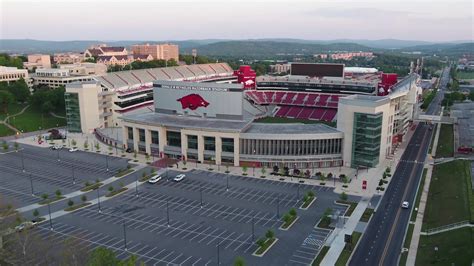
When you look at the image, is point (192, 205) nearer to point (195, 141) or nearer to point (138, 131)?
point (195, 141)

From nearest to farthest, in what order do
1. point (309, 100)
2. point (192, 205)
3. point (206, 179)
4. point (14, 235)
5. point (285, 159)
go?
point (14, 235) → point (192, 205) → point (206, 179) → point (285, 159) → point (309, 100)

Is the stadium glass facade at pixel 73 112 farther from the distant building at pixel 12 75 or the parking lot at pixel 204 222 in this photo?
the parking lot at pixel 204 222

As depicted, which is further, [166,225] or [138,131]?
[138,131]

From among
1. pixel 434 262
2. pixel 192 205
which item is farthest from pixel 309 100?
pixel 434 262

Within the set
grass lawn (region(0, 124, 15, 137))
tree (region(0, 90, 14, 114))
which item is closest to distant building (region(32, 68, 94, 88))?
tree (region(0, 90, 14, 114))

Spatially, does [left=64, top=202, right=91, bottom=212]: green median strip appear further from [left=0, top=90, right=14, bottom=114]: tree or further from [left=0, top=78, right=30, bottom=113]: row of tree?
[left=0, top=78, right=30, bottom=113]: row of tree

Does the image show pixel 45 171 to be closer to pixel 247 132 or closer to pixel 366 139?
pixel 247 132

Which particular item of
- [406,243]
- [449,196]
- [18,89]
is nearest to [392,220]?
[406,243]
